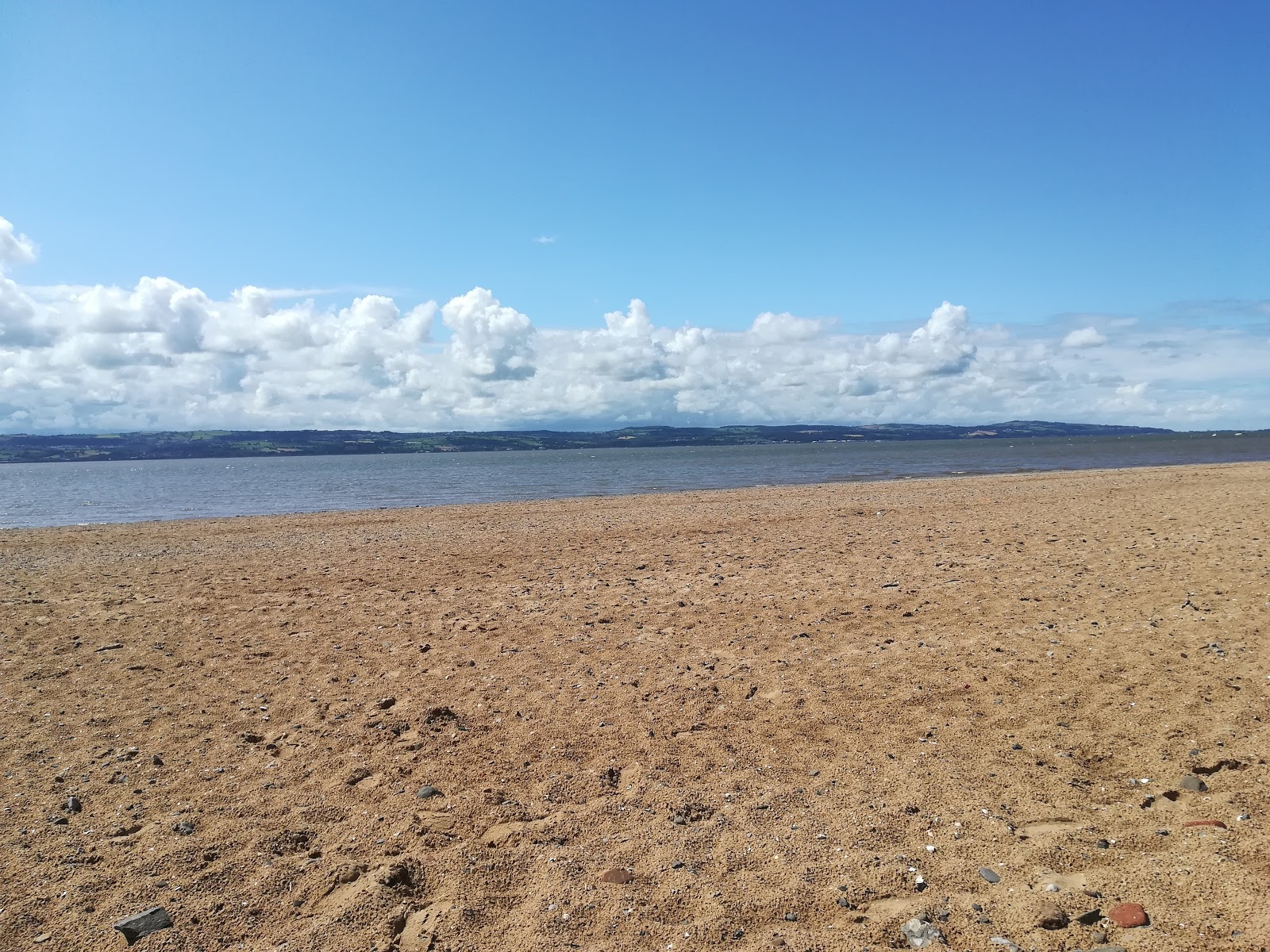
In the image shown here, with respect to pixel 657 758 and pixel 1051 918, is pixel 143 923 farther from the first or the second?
pixel 1051 918

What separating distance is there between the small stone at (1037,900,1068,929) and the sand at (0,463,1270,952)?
29 mm

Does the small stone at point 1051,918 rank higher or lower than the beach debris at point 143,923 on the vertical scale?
higher

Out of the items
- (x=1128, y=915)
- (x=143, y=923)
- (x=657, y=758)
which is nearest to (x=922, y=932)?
(x=1128, y=915)

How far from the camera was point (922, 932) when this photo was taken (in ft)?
13.3

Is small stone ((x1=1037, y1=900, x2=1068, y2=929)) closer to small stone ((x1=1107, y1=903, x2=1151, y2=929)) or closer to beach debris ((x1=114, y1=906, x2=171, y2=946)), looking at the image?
small stone ((x1=1107, y1=903, x2=1151, y2=929))

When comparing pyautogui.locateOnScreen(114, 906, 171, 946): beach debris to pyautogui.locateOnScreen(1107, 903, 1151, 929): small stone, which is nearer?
pyautogui.locateOnScreen(1107, 903, 1151, 929): small stone

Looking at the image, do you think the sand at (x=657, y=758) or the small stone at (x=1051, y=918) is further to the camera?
the sand at (x=657, y=758)

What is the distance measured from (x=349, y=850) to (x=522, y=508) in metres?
26.2

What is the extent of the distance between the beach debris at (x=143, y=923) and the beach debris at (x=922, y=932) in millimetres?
4409

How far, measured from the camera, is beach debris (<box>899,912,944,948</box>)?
13.1 feet

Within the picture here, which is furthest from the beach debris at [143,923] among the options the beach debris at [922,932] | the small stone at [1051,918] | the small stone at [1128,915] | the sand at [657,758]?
the small stone at [1128,915]

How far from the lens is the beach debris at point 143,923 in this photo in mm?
4312

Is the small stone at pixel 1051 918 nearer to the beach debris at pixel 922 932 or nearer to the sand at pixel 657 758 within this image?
the sand at pixel 657 758

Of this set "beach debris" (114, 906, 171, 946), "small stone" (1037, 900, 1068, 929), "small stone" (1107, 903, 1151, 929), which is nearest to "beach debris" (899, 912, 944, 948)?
"small stone" (1037, 900, 1068, 929)
